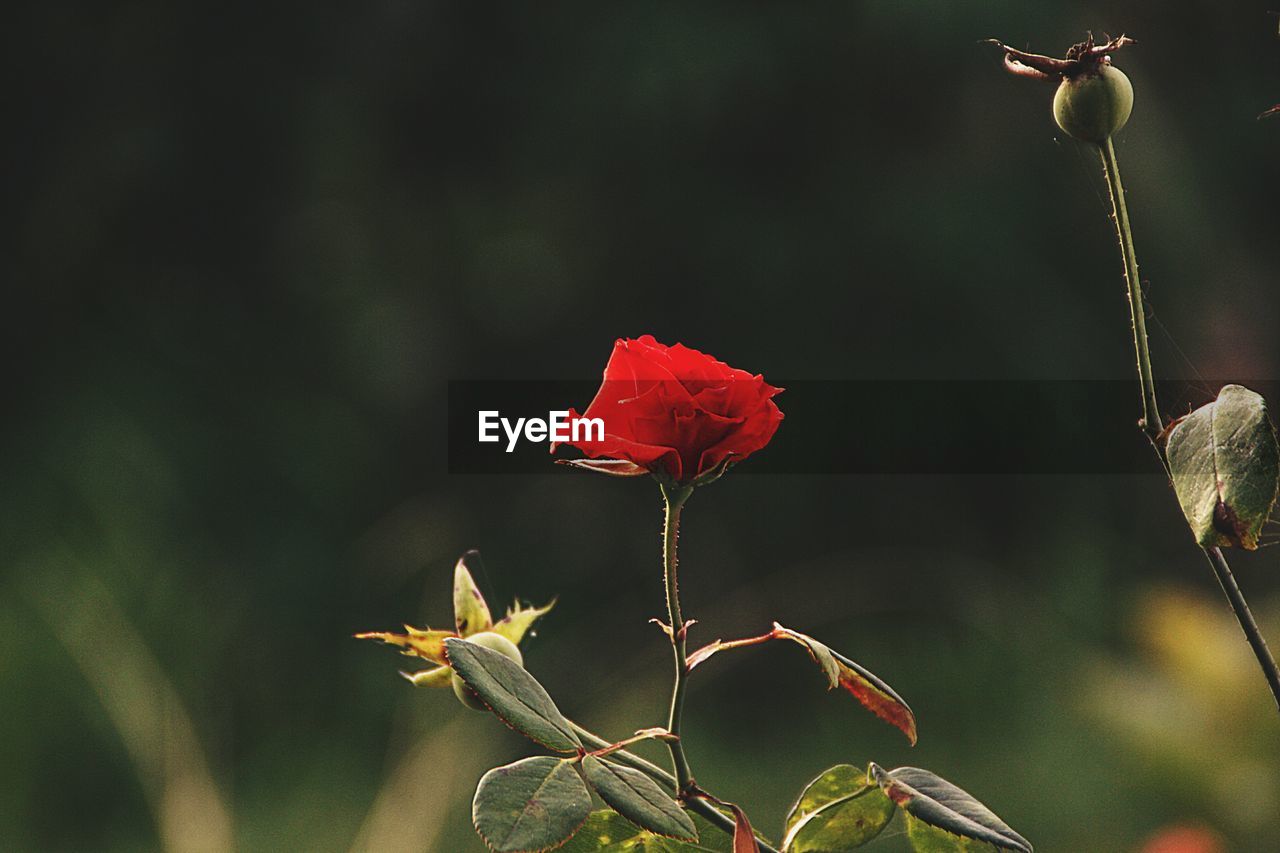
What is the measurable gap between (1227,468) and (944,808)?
0.24ft

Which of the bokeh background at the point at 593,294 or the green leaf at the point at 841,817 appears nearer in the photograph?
the green leaf at the point at 841,817

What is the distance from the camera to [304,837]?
127 centimetres

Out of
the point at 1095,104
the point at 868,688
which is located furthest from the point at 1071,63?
the point at 868,688

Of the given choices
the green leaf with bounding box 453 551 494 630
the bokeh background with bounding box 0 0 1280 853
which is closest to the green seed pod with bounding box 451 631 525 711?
the green leaf with bounding box 453 551 494 630

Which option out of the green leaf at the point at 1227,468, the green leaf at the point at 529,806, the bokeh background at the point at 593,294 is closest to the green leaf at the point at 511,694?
the green leaf at the point at 529,806

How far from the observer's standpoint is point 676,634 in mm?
250

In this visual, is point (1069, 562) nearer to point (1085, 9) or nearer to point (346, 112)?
point (1085, 9)

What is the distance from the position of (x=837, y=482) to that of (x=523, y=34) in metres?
0.68

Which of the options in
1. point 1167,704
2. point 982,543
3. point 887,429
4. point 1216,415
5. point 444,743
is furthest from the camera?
point 982,543

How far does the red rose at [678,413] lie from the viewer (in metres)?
0.26

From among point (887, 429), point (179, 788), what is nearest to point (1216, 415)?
point (179, 788)

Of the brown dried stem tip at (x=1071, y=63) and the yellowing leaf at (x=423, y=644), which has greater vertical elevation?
the brown dried stem tip at (x=1071, y=63)

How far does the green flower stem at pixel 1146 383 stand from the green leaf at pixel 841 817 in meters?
0.07

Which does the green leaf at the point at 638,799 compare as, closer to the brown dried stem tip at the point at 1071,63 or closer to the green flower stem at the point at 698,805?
the green flower stem at the point at 698,805
